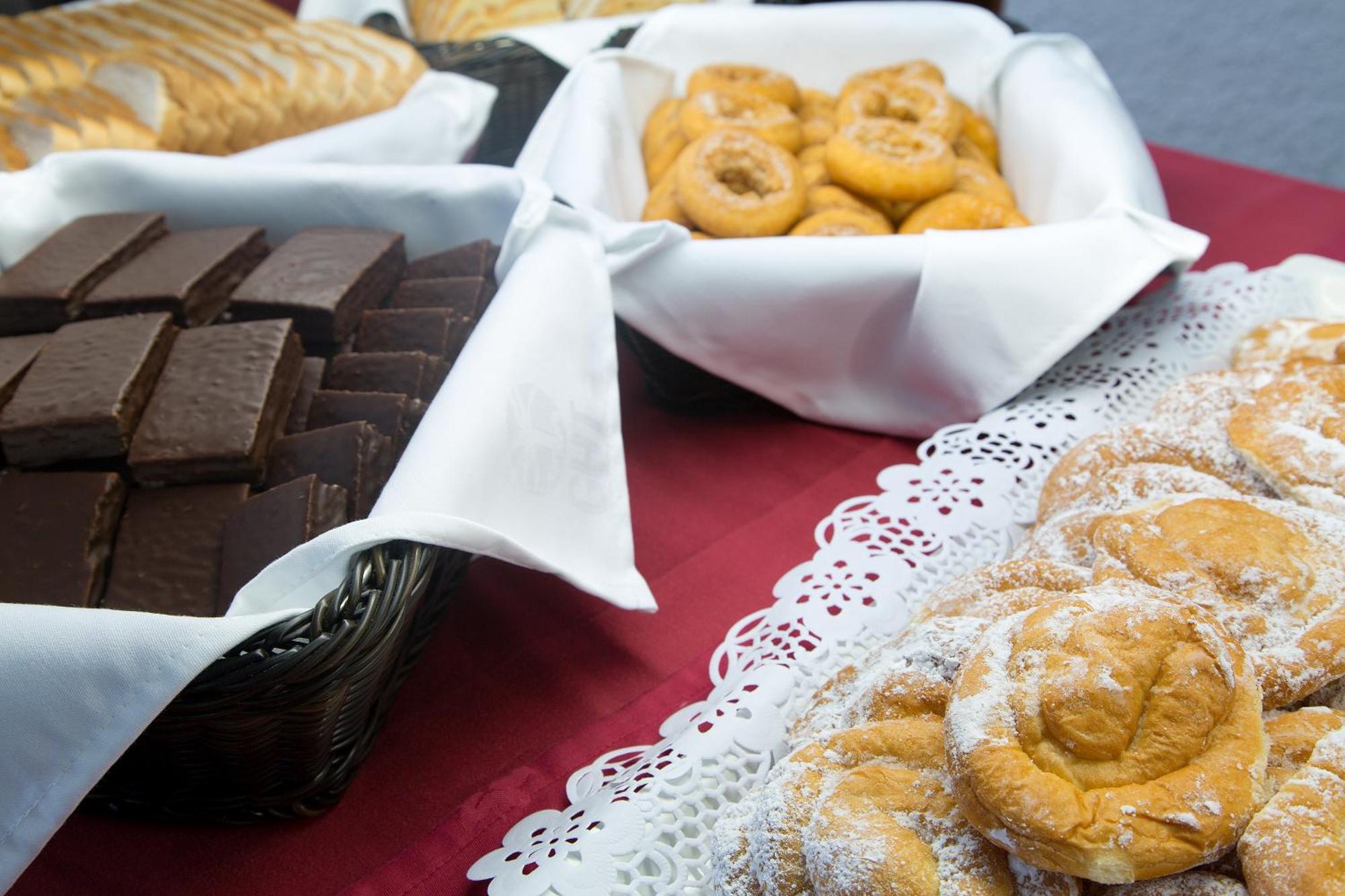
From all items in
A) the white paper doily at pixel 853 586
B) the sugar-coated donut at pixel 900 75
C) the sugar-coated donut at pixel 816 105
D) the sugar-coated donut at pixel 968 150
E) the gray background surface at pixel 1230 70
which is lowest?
the gray background surface at pixel 1230 70

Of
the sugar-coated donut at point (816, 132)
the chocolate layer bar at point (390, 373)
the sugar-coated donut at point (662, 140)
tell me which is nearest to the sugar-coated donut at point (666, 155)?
the sugar-coated donut at point (662, 140)

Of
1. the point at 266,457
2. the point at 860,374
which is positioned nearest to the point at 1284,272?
the point at 860,374

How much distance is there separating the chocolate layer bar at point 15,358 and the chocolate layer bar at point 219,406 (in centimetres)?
20

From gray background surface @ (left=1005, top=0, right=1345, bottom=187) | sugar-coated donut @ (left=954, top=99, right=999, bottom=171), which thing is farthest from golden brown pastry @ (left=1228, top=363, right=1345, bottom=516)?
gray background surface @ (left=1005, top=0, right=1345, bottom=187)

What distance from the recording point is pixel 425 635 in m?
1.38

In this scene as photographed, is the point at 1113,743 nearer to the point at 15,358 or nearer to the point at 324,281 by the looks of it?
the point at 324,281

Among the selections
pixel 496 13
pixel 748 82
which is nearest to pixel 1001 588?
pixel 748 82

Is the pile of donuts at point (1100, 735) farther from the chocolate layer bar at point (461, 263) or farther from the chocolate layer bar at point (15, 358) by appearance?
the chocolate layer bar at point (15, 358)

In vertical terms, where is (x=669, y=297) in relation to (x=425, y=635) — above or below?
above

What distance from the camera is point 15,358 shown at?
1.45 m

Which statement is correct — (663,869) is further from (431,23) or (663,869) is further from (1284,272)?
(431,23)

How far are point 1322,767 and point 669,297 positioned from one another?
44.8 inches

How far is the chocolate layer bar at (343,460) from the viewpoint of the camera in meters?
1.26

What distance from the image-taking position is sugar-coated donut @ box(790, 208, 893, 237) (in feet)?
6.04
